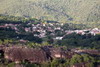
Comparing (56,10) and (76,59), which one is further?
(56,10)

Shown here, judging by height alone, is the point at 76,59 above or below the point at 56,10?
above

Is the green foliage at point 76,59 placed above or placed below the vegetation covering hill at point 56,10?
above

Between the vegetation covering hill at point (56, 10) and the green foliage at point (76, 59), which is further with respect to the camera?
the vegetation covering hill at point (56, 10)

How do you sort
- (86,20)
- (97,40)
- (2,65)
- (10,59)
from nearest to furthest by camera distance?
(2,65) < (10,59) < (97,40) < (86,20)

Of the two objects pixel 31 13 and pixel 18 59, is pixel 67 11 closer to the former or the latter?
pixel 31 13

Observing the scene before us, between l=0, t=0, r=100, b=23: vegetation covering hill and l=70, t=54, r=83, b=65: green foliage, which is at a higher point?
l=70, t=54, r=83, b=65: green foliage

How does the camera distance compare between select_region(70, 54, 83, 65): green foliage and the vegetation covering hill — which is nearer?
select_region(70, 54, 83, 65): green foliage

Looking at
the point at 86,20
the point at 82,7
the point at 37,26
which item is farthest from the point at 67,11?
the point at 37,26

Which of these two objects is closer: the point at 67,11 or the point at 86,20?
the point at 86,20
